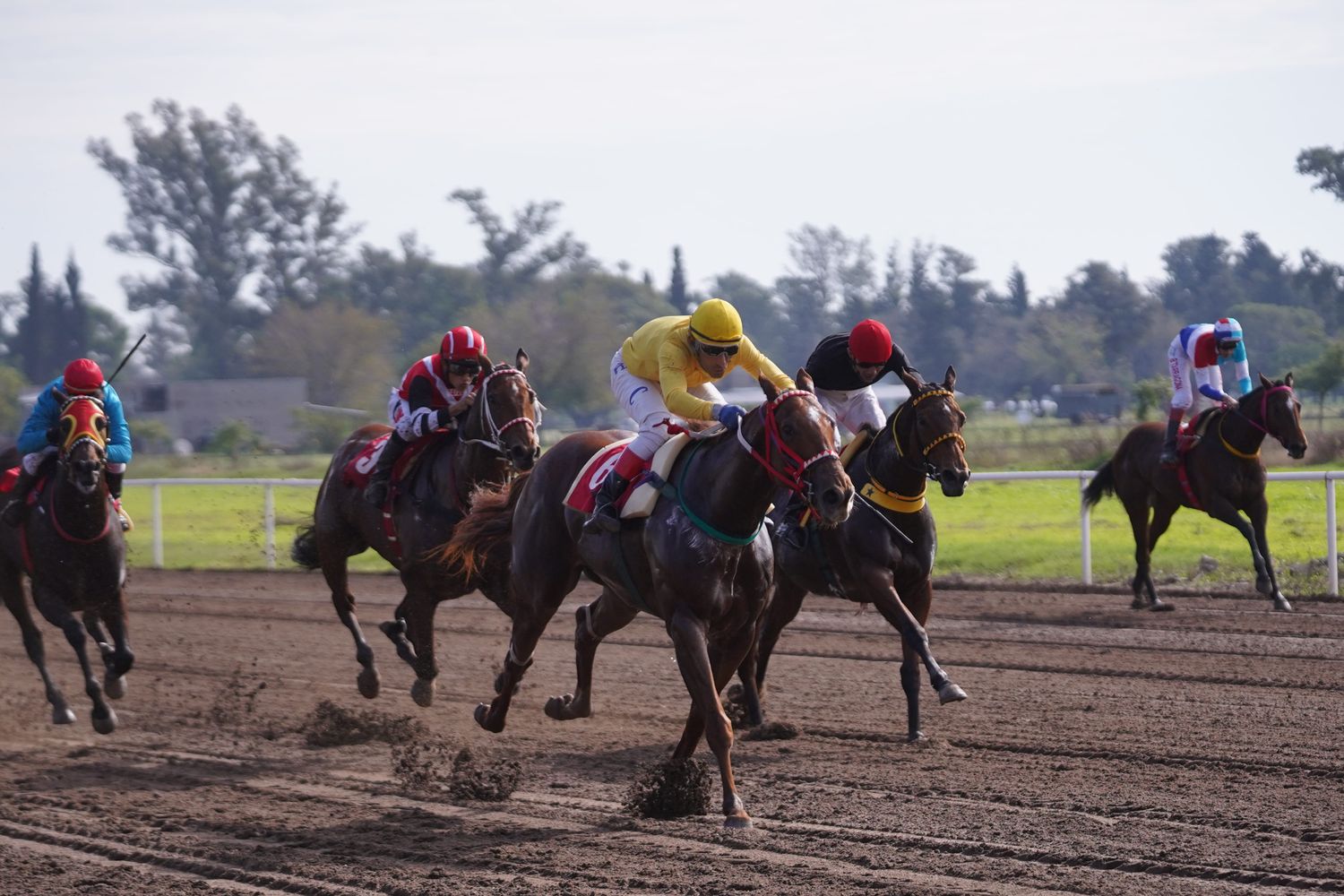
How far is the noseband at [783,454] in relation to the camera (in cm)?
545

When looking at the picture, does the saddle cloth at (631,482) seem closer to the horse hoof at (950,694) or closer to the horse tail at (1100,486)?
the horse hoof at (950,694)

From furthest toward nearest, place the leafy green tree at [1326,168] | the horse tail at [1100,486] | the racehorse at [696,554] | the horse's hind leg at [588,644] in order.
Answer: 1. the leafy green tree at [1326,168]
2. the horse tail at [1100,486]
3. the horse's hind leg at [588,644]
4. the racehorse at [696,554]

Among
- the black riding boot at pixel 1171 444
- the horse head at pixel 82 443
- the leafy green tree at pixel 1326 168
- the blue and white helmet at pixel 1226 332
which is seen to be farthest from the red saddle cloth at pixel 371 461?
the leafy green tree at pixel 1326 168

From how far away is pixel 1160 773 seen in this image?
6.47 meters

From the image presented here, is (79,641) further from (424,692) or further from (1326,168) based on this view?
(1326,168)

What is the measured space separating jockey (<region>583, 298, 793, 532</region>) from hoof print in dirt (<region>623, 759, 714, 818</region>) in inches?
37.0

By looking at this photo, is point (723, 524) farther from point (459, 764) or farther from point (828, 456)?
point (459, 764)

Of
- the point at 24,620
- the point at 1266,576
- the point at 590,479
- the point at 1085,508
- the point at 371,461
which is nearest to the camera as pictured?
the point at 590,479

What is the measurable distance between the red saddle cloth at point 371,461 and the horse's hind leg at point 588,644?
2264 mm

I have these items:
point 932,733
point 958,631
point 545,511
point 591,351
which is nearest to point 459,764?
point 545,511

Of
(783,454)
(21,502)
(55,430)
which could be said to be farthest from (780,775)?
(21,502)

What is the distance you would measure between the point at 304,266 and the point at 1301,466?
178 ft

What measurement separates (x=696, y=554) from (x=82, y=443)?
3.69 metres

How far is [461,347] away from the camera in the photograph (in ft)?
28.6
